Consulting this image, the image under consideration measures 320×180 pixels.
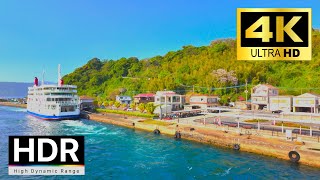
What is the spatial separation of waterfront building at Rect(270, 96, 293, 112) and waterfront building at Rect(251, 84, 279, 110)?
1375mm

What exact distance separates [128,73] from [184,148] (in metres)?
92.4

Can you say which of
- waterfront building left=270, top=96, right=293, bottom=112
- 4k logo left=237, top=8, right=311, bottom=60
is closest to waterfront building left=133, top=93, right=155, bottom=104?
waterfront building left=270, top=96, right=293, bottom=112

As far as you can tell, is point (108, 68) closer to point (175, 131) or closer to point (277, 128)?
point (175, 131)

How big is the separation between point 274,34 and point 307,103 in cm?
3741

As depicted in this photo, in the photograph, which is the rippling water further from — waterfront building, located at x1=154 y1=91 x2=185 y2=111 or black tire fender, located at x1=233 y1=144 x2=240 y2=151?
waterfront building, located at x1=154 y1=91 x2=185 y2=111

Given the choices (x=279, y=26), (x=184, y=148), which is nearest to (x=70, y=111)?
(x=184, y=148)

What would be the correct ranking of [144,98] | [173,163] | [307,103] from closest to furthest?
[173,163] < [307,103] < [144,98]

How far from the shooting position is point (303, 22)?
15.9m

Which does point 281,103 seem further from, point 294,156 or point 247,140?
point 294,156

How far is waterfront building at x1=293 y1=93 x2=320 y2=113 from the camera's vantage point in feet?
148

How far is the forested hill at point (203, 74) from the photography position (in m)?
70.2

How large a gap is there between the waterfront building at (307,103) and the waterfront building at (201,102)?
1771 cm

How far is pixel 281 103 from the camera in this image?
50312 mm

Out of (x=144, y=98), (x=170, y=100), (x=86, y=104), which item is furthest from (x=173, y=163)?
(x=86, y=104)
